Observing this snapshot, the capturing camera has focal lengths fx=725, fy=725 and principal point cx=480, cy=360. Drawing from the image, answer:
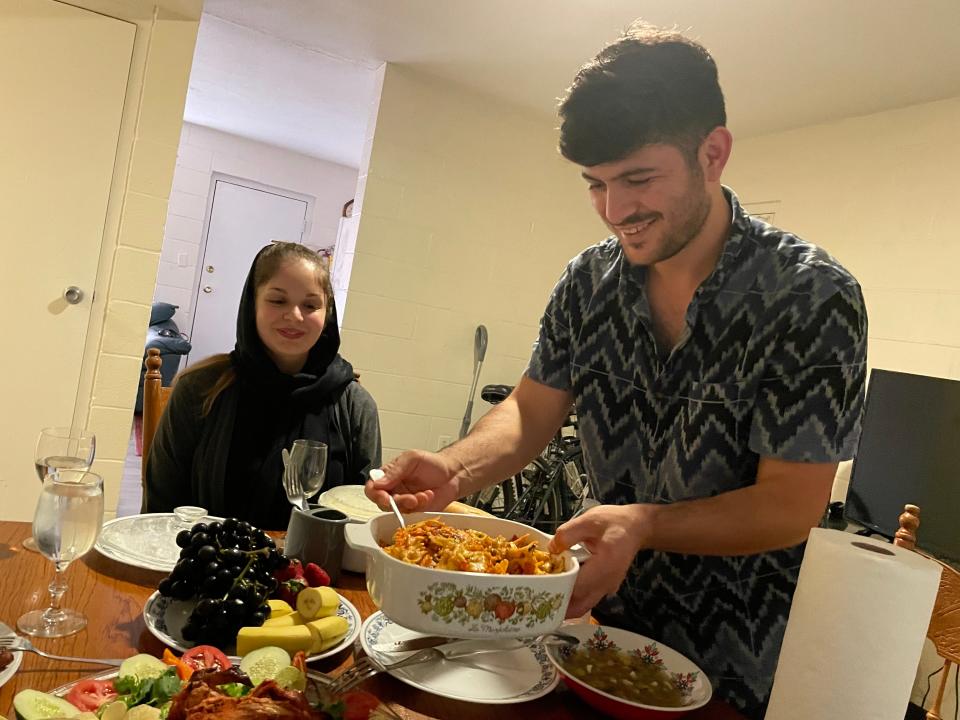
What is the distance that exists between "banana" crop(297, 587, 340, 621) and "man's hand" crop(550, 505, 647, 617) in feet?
0.94

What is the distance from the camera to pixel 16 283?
3061mm

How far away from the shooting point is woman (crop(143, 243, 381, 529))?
188 centimetres

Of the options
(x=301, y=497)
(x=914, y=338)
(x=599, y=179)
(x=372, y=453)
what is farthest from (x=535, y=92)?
(x=301, y=497)

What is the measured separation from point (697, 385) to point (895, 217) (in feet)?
9.33

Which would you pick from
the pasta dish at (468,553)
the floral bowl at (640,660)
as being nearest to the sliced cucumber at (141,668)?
the pasta dish at (468,553)

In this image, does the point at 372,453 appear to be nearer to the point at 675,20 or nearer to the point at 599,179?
the point at 599,179

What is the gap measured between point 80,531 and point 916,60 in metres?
3.46

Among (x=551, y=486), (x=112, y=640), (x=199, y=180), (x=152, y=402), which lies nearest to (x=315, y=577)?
(x=112, y=640)

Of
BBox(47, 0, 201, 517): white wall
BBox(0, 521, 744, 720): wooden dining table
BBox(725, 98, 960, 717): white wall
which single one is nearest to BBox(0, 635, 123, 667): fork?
BBox(0, 521, 744, 720): wooden dining table

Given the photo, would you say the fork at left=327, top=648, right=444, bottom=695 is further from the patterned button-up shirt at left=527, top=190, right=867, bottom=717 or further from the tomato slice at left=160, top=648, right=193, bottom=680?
the patterned button-up shirt at left=527, top=190, right=867, bottom=717

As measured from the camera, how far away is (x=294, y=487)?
1.20m

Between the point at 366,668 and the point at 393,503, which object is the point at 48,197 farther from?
the point at 366,668

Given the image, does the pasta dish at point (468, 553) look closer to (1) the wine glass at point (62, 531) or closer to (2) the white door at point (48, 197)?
(1) the wine glass at point (62, 531)

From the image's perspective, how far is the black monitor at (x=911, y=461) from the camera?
A: 2861mm
